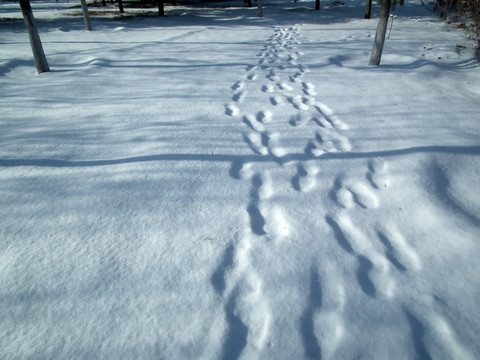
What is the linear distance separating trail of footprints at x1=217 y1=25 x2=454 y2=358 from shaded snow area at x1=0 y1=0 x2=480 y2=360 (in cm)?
1

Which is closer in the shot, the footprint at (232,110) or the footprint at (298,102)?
the footprint at (232,110)

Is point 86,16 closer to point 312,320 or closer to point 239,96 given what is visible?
point 239,96

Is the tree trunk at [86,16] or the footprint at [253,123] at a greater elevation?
the tree trunk at [86,16]

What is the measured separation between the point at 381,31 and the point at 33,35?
6.01 metres

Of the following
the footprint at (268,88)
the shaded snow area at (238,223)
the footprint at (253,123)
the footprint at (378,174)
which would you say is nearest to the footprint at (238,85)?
the shaded snow area at (238,223)

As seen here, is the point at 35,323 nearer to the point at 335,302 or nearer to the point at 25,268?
the point at 25,268

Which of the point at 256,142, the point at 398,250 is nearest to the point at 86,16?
the point at 256,142

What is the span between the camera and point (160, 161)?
2.46 meters

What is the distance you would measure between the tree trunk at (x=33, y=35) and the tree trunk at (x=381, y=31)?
574cm

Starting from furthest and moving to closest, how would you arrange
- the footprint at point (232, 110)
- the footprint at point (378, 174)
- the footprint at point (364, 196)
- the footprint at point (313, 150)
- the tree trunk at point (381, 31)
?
the tree trunk at point (381, 31), the footprint at point (232, 110), the footprint at point (313, 150), the footprint at point (378, 174), the footprint at point (364, 196)

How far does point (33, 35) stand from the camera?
438 centimetres

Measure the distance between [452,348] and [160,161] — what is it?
233 cm

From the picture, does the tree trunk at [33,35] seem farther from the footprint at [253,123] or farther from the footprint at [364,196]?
the footprint at [364,196]

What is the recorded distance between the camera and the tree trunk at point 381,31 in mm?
4613
